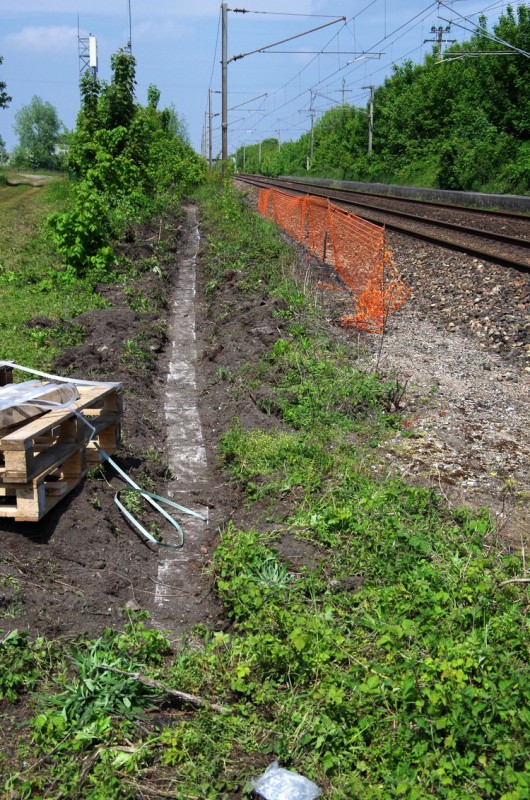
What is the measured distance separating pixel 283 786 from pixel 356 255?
1130 cm

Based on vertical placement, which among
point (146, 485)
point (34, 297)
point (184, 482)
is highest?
point (34, 297)

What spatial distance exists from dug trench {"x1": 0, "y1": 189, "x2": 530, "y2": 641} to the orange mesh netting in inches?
13.5

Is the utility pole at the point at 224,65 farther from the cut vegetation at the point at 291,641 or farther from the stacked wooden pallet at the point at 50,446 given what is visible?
the stacked wooden pallet at the point at 50,446

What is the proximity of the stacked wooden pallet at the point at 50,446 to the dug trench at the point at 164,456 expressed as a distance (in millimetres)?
173

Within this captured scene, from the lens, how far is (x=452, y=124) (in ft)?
153

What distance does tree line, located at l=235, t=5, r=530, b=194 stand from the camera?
34.1 metres

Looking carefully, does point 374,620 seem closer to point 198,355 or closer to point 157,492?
point 157,492

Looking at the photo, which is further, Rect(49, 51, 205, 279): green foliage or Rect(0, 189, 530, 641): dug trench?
Rect(49, 51, 205, 279): green foliage

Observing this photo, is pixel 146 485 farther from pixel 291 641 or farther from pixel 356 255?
pixel 356 255

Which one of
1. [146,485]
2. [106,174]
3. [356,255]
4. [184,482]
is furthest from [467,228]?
[146,485]

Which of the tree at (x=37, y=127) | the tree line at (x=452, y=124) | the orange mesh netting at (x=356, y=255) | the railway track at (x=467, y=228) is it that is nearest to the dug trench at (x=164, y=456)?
the orange mesh netting at (x=356, y=255)

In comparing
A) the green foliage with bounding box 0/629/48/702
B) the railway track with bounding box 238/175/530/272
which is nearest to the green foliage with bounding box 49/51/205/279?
the railway track with bounding box 238/175/530/272

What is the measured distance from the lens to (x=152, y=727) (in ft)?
10.8

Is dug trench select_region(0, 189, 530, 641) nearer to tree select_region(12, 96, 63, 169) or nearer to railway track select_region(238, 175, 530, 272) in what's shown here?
railway track select_region(238, 175, 530, 272)
